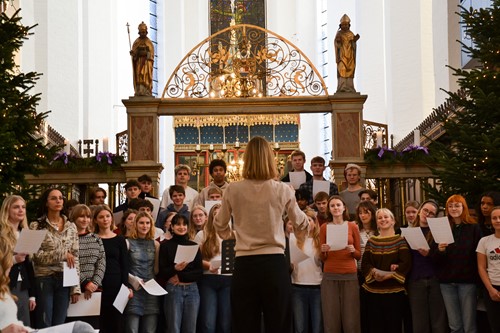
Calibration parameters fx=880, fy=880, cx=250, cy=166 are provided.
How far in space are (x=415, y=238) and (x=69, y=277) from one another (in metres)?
3.54

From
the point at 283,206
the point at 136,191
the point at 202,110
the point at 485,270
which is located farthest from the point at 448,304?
the point at 202,110

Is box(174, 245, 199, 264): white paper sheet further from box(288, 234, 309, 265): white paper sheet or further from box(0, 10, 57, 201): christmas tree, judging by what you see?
box(0, 10, 57, 201): christmas tree

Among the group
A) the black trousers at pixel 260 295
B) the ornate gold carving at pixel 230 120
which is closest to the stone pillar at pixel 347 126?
the black trousers at pixel 260 295

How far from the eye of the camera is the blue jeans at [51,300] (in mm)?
8578

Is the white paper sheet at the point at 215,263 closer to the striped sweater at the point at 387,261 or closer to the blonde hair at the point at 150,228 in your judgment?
the blonde hair at the point at 150,228

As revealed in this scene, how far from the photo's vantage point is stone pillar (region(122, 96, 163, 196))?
47.7 ft

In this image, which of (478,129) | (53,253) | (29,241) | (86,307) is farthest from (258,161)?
(478,129)

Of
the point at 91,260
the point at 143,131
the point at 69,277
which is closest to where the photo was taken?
the point at 69,277

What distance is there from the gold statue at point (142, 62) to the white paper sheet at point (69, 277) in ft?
21.4

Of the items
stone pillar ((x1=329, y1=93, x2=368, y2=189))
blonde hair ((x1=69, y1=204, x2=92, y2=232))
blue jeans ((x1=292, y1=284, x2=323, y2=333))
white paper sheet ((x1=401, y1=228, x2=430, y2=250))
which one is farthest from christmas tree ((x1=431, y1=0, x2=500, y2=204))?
blonde hair ((x1=69, y1=204, x2=92, y2=232))

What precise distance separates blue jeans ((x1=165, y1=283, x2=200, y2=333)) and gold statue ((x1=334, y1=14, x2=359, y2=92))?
625 cm

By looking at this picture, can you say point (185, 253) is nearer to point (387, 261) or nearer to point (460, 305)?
point (387, 261)

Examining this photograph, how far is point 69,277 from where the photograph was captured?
8609mm

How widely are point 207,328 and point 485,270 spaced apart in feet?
9.77
